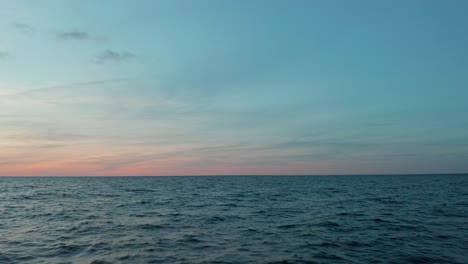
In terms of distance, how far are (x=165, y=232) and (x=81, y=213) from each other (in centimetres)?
1468

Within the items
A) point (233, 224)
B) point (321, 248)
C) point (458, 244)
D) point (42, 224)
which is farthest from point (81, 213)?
point (458, 244)

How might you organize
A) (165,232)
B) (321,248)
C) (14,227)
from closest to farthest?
(321,248)
(165,232)
(14,227)

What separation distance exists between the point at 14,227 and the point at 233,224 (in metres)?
16.8

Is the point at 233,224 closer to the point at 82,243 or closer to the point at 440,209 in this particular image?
the point at 82,243

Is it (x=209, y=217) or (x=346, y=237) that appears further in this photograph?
(x=209, y=217)

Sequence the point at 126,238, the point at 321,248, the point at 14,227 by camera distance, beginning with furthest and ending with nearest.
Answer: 1. the point at 14,227
2. the point at 126,238
3. the point at 321,248

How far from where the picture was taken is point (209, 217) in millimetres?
29312

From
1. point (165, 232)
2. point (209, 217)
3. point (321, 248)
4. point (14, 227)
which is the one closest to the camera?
point (321, 248)

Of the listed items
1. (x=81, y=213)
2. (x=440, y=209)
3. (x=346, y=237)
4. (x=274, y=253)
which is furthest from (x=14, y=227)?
(x=440, y=209)

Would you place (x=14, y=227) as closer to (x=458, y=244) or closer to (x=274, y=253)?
(x=274, y=253)

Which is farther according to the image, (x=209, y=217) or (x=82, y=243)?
(x=209, y=217)

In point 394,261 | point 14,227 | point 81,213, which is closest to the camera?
point 394,261

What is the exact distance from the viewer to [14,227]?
2469 centimetres

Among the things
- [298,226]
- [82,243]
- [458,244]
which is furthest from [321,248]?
[82,243]
